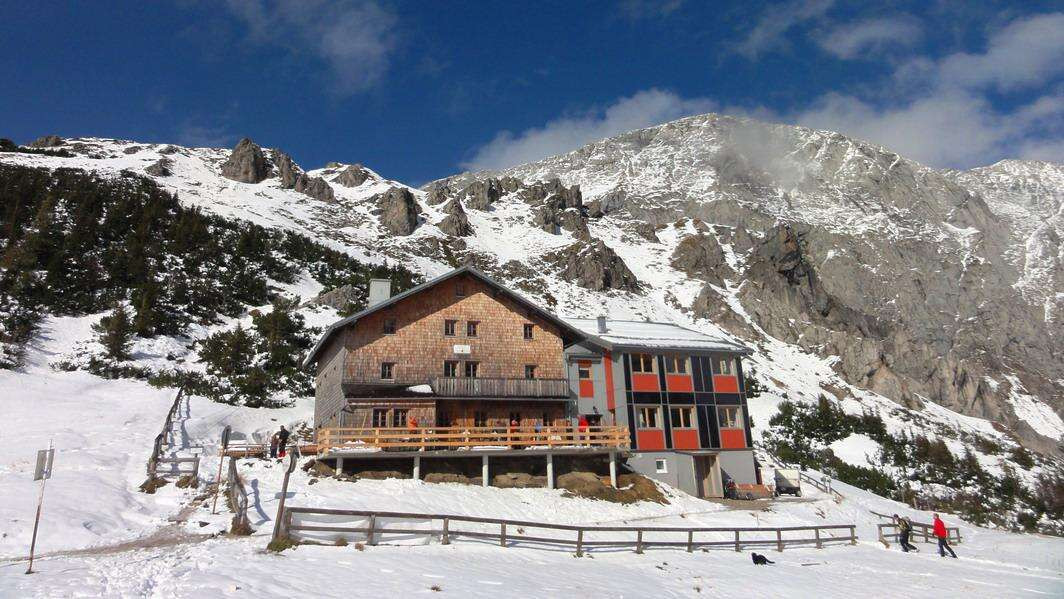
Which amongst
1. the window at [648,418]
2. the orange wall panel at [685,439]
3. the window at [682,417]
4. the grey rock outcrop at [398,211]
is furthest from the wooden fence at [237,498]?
the grey rock outcrop at [398,211]

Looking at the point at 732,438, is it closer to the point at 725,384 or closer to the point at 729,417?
the point at 729,417

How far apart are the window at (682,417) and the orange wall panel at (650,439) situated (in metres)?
1.06

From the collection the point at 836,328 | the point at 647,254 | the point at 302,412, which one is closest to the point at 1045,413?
the point at 836,328

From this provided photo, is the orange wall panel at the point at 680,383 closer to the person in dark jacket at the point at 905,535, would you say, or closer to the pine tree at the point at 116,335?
the person in dark jacket at the point at 905,535

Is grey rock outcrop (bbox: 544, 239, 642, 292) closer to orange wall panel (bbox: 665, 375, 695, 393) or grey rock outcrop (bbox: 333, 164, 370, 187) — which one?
grey rock outcrop (bbox: 333, 164, 370, 187)

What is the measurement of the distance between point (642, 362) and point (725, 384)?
17.0 feet

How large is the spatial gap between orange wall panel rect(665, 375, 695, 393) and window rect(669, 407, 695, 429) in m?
1.01

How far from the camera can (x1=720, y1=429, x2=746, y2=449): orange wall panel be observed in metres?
35.3

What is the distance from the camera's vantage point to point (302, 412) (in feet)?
135

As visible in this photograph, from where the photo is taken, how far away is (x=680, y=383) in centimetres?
3531

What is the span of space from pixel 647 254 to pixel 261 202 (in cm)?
6742

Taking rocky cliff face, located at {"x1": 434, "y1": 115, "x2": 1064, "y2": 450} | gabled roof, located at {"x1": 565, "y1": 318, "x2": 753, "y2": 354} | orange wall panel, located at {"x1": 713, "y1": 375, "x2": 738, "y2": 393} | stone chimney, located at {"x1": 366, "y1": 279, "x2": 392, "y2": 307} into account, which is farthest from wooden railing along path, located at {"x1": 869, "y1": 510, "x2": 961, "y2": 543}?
rocky cliff face, located at {"x1": 434, "y1": 115, "x2": 1064, "y2": 450}

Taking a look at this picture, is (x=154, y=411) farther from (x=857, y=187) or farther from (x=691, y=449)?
(x=857, y=187)

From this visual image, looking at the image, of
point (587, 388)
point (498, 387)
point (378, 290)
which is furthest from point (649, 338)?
point (378, 290)
